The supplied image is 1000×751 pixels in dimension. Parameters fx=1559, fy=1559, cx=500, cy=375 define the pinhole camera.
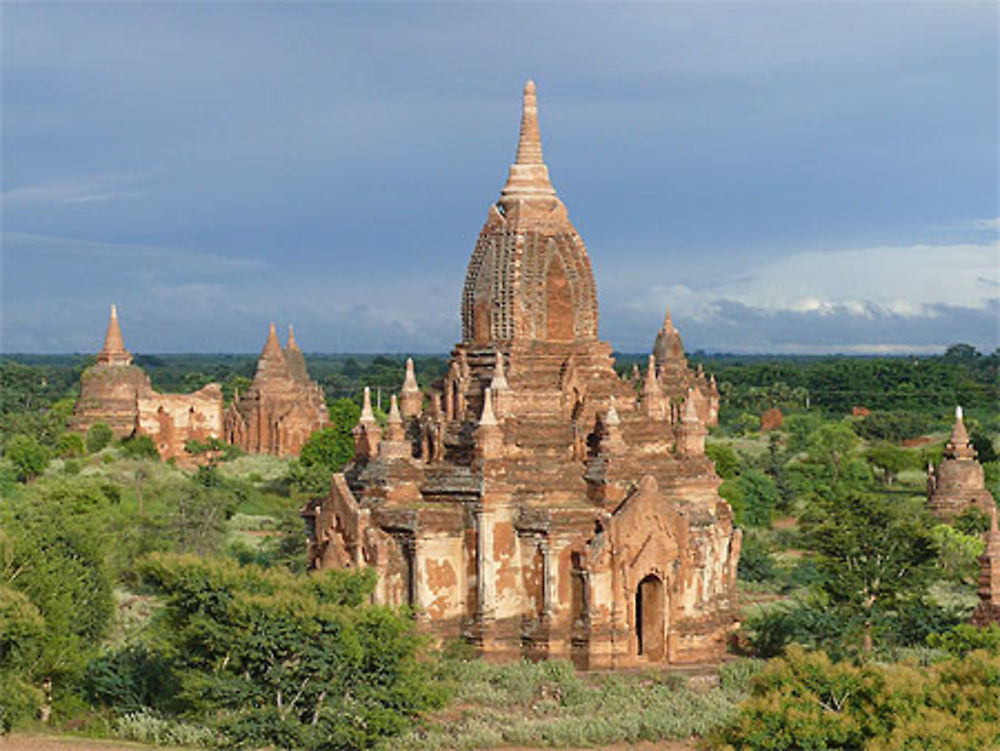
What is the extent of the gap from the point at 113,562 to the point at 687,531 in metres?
14.5

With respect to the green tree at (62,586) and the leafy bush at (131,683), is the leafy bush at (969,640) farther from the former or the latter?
the green tree at (62,586)

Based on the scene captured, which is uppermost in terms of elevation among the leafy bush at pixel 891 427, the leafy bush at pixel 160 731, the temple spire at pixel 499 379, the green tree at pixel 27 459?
the temple spire at pixel 499 379

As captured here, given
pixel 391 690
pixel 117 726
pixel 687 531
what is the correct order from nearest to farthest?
1. pixel 391 690
2. pixel 117 726
3. pixel 687 531

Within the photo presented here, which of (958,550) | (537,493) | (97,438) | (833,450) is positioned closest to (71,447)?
(97,438)

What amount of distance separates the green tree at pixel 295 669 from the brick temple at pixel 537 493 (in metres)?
5.09

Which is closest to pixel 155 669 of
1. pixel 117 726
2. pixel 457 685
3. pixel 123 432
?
pixel 117 726

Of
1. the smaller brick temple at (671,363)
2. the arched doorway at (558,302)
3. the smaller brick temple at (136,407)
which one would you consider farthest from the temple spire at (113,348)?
the arched doorway at (558,302)

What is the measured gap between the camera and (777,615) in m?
28.7

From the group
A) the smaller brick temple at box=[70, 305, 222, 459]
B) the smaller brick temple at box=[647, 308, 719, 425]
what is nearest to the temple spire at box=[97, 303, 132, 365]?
the smaller brick temple at box=[70, 305, 222, 459]

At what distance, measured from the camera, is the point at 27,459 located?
203 feet

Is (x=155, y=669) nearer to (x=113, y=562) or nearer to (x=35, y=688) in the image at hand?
(x=35, y=688)

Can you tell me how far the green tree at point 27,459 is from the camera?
6197 cm

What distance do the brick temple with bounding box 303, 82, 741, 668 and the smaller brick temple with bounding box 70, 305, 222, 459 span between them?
4139cm

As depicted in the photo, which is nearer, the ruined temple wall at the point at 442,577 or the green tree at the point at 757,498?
the ruined temple wall at the point at 442,577
